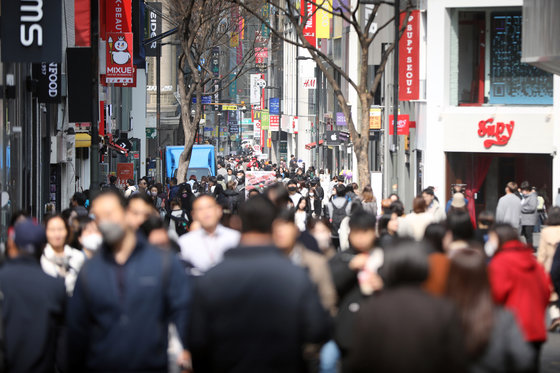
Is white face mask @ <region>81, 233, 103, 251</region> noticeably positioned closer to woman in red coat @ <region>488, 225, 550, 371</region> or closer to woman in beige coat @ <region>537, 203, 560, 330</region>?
woman in red coat @ <region>488, 225, 550, 371</region>

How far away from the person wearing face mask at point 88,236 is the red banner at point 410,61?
2338 cm

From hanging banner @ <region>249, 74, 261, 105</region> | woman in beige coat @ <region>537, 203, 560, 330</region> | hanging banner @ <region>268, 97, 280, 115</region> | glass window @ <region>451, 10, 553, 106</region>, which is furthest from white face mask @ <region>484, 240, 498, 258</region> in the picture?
hanging banner @ <region>249, 74, 261, 105</region>

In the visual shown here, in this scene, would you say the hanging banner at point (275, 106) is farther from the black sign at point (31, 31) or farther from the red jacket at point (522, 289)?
the red jacket at point (522, 289)

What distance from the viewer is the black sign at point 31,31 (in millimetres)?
17906

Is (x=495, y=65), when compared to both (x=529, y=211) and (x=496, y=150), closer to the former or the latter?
(x=496, y=150)

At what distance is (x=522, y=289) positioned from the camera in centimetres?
786

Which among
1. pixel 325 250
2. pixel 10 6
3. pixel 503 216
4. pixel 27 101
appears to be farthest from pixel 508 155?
pixel 325 250

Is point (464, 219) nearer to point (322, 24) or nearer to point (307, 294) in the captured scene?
point (307, 294)

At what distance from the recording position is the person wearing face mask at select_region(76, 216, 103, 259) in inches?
393

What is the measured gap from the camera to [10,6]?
712 inches

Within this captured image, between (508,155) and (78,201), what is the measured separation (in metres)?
18.1

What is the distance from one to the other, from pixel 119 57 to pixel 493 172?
11524 millimetres

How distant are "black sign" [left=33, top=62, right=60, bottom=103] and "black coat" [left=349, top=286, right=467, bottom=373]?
19017 mm

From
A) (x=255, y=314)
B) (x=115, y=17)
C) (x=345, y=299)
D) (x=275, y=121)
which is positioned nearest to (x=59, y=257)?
(x=345, y=299)
